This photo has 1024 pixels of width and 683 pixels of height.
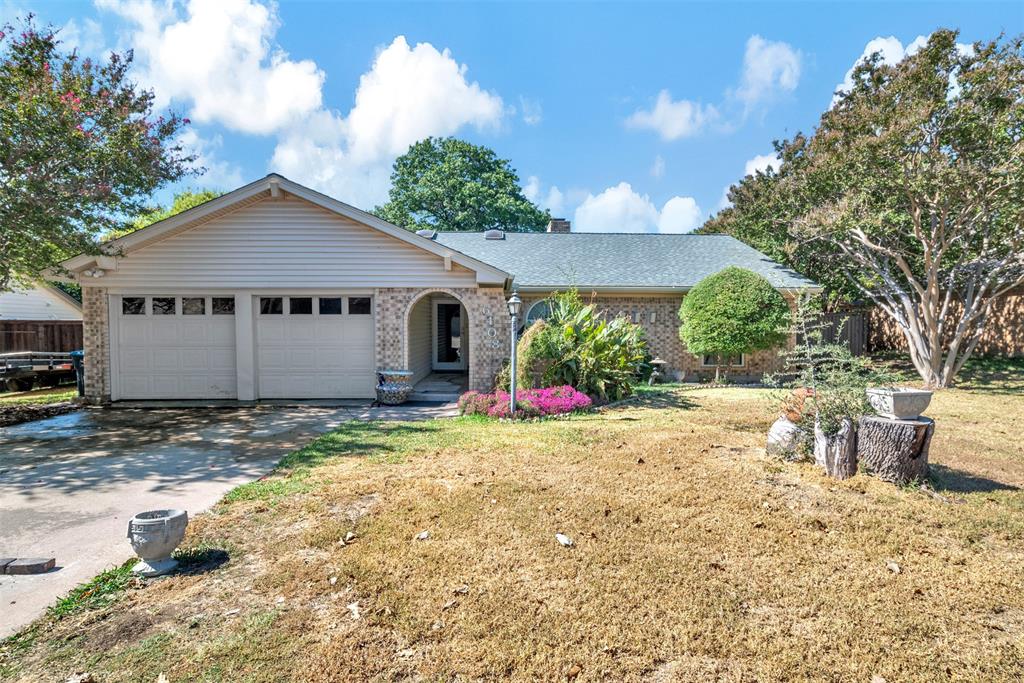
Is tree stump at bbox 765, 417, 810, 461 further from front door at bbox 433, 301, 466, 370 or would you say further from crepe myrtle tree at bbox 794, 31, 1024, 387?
front door at bbox 433, 301, 466, 370

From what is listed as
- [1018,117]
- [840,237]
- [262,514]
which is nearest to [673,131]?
[840,237]

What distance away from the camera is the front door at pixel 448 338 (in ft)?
55.3

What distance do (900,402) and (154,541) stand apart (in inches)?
262

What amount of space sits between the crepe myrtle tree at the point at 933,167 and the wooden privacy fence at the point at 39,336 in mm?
26929

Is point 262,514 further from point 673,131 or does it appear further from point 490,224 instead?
point 490,224

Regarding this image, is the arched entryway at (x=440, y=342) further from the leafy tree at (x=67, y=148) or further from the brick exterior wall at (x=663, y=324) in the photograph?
the leafy tree at (x=67, y=148)

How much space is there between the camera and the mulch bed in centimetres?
910

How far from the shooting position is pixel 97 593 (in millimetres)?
3162

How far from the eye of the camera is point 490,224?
34.4m

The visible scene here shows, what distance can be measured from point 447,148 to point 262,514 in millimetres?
34842

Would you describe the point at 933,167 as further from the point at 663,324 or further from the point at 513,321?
the point at 513,321

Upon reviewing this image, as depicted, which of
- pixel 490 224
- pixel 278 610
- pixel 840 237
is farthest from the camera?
pixel 490 224

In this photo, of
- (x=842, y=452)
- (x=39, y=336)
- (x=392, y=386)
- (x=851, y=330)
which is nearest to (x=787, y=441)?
(x=842, y=452)

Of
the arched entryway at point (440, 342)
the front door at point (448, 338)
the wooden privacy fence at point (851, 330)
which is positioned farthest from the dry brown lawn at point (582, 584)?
the wooden privacy fence at point (851, 330)
